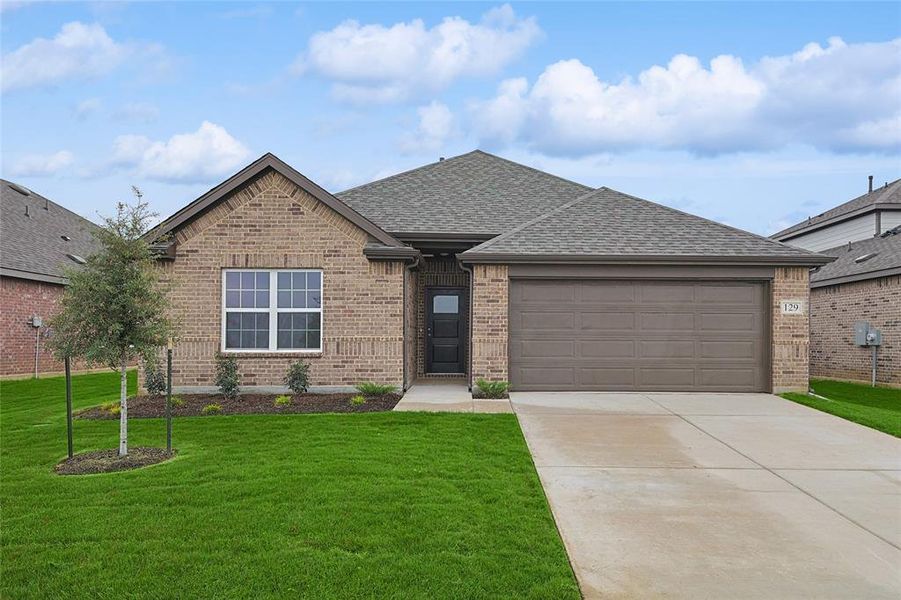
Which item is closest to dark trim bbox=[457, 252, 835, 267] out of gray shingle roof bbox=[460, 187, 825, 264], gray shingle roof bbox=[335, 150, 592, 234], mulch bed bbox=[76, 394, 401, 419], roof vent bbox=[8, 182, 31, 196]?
gray shingle roof bbox=[460, 187, 825, 264]

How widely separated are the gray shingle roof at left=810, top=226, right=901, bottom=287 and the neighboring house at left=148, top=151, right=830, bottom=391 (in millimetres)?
5463

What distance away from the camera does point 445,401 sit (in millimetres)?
11938

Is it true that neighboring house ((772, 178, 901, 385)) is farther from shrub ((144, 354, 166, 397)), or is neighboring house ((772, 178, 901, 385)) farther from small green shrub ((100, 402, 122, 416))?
small green shrub ((100, 402, 122, 416))

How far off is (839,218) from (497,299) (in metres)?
19.1

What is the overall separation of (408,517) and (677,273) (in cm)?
973

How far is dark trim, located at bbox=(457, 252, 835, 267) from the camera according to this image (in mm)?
13008

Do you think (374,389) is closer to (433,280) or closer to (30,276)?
(433,280)

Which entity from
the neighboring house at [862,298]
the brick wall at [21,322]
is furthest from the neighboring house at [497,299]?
the brick wall at [21,322]

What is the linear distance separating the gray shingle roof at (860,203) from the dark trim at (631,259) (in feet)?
43.7

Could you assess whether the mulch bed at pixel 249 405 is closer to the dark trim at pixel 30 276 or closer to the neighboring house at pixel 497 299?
the neighboring house at pixel 497 299

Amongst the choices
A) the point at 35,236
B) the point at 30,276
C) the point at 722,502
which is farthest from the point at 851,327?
the point at 35,236

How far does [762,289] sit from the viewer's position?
1346 cm

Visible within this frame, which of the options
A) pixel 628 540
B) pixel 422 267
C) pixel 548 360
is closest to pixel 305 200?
pixel 422 267

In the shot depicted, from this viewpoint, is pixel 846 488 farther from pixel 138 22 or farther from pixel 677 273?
pixel 138 22
